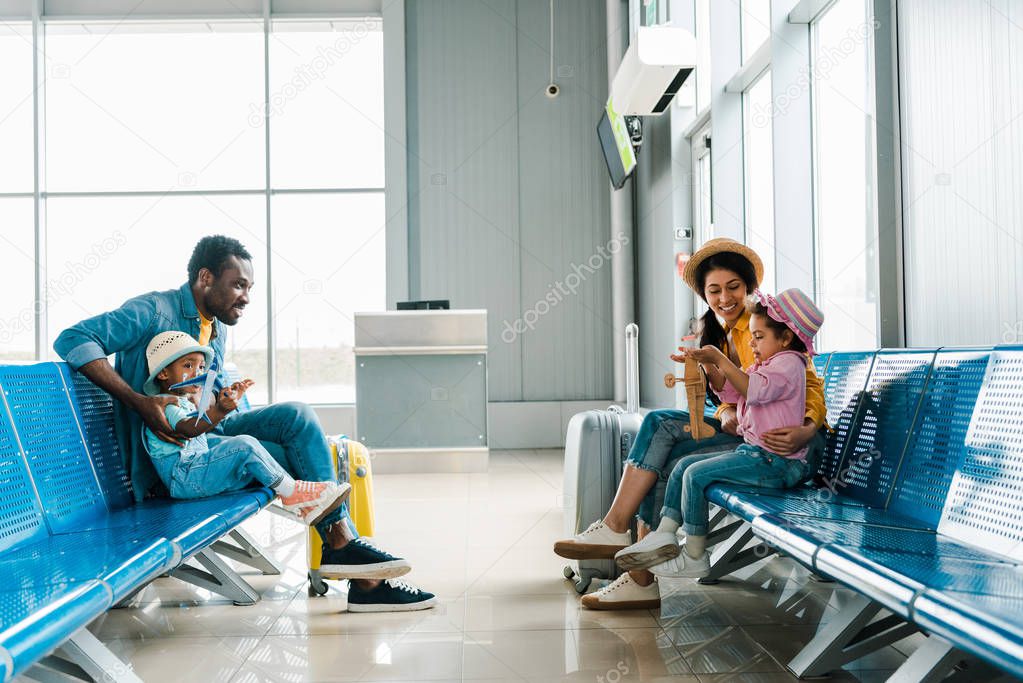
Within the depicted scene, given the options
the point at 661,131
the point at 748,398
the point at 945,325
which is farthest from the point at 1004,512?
the point at 661,131

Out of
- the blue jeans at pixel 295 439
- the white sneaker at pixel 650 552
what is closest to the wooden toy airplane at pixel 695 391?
the white sneaker at pixel 650 552

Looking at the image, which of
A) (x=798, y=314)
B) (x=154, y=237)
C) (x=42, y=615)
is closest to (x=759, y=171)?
(x=798, y=314)

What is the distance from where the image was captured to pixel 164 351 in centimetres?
239

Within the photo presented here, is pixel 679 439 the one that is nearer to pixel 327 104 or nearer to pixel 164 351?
A: pixel 164 351

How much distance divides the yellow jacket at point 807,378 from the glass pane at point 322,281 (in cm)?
512

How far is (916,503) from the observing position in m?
1.98

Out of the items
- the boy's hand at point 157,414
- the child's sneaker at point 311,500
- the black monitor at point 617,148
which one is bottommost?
the child's sneaker at point 311,500

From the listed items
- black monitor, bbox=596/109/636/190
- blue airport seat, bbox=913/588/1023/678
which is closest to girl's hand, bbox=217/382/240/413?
blue airport seat, bbox=913/588/1023/678

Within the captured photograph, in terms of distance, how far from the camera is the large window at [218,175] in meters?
7.57

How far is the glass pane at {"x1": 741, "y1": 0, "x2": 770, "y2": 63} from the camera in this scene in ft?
14.9

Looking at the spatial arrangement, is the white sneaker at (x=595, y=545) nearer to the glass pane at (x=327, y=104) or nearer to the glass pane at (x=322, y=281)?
the glass pane at (x=322, y=281)

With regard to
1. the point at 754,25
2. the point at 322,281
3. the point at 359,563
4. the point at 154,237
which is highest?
the point at 754,25

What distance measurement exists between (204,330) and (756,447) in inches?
68.9

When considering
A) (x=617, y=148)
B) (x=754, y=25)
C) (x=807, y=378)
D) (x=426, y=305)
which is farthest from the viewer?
(x=617, y=148)
